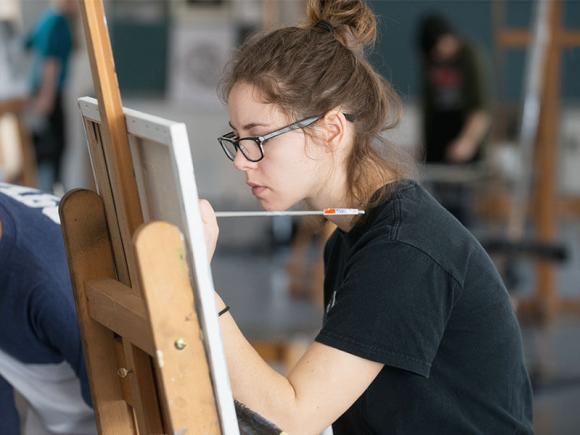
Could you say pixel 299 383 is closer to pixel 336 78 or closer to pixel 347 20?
pixel 336 78

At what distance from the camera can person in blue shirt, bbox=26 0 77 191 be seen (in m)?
5.43

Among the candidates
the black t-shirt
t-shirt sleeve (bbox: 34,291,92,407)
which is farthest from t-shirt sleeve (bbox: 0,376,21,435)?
the black t-shirt

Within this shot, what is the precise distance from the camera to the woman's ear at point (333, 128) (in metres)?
1.26

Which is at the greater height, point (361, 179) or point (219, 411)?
point (361, 179)

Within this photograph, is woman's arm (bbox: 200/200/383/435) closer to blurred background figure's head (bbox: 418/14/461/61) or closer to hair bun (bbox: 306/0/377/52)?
hair bun (bbox: 306/0/377/52)

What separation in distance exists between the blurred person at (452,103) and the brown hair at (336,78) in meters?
3.41

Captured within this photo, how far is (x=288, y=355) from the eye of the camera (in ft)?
8.73

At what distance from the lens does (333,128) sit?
127cm

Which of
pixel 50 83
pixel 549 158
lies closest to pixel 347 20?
pixel 549 158

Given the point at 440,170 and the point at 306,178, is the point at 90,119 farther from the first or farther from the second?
the point at 440,170

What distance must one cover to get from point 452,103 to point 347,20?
11.7 feet

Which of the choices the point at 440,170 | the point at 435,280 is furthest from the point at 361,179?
the point at 440,170

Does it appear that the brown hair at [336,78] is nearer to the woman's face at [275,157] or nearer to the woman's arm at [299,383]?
the woman's face at [275,157]

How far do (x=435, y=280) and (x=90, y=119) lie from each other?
0.47 metres
